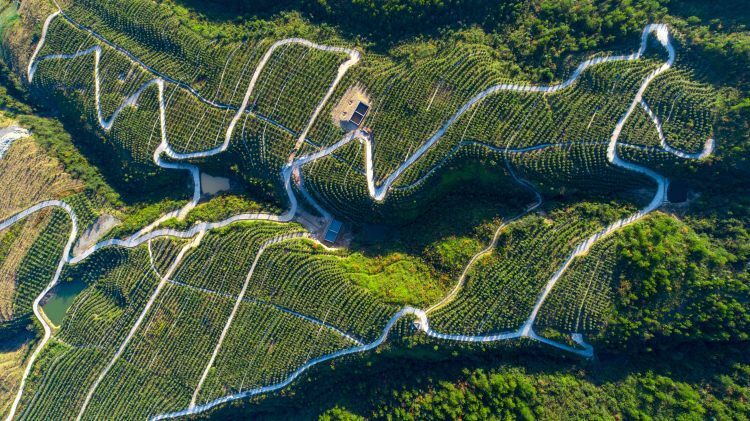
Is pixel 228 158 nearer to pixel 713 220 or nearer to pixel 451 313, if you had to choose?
pixel 451 313

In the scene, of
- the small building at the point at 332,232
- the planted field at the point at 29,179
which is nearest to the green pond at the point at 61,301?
the planted field at the point at 29,179

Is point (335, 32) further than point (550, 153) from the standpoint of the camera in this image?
Yes

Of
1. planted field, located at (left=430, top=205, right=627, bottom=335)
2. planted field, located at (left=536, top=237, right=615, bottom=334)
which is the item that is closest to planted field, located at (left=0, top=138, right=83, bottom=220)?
planted field, located at (left=430, top=205, right=627, bottom=335)

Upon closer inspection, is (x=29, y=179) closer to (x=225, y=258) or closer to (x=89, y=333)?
(x=89, y=333)

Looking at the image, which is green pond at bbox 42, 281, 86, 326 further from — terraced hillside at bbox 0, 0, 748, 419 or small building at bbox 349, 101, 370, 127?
small building at bbox 349, 101, 370, 127

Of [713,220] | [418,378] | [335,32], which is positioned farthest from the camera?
[335,32]

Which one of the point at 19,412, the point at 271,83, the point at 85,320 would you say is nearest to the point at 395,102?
the point at 271,83

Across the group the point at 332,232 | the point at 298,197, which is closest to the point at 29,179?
the point at 298,197
